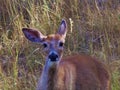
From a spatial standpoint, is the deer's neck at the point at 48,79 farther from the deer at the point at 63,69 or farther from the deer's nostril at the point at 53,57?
the deer's nostril at the point at 53,57

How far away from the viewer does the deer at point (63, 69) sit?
529 centimetres

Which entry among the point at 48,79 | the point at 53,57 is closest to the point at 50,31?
the point at 48,79

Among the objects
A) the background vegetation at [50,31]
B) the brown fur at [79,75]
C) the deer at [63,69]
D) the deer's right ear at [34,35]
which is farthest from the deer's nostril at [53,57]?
the background vegetation at [50,31]

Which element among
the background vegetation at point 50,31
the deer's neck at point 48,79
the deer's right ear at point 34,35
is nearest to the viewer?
the deer's neck at point 48,79

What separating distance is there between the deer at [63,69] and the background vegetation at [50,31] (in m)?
0.19

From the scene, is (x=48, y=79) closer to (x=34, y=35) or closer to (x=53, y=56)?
(x=53, y=56)

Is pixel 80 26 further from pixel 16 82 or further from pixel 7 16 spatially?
pixel 16 82

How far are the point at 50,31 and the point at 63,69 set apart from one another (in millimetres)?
1682

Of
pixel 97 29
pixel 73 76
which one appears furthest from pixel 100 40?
pixel 73 76

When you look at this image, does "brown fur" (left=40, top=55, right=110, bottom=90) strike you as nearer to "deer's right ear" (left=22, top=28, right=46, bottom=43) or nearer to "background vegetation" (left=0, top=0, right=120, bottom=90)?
"background vegetation" (left=0, top=0, right=120, bottom=90)

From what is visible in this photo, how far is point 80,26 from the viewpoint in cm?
755

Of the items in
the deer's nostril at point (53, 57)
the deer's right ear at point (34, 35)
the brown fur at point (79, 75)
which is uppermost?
the deer's right ear at point (34, 35)

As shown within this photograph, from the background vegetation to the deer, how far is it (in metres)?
0.19

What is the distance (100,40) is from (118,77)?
43.2 inches
